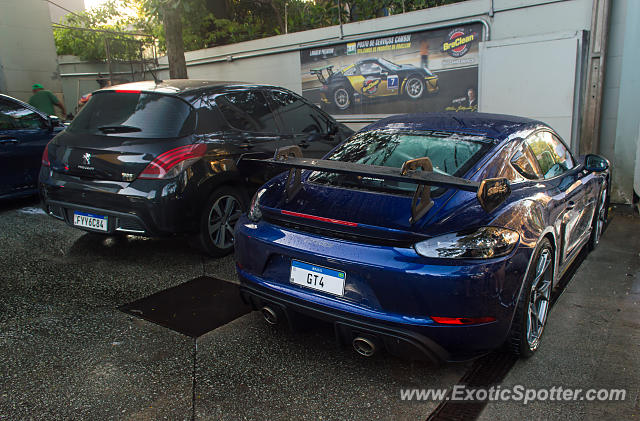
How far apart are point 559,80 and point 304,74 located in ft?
16.4

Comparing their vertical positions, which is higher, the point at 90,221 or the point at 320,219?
the point at 320,219

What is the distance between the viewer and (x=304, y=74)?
10.2 metres

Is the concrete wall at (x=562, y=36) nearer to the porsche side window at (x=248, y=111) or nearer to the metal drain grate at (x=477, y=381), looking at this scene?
the porsche side window at (x=248, y=111)

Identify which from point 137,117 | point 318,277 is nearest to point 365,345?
point 318,277

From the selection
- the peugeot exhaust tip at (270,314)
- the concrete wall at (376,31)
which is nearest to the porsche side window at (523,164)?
the peugeot exhaust tip at (270,314)

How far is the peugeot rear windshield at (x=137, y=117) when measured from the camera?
14.5ft

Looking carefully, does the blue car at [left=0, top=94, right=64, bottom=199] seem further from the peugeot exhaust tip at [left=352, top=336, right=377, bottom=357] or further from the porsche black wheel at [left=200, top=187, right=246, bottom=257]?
the peugeot exhaust tip at [left=352, top=336, right=377, bottom=357]

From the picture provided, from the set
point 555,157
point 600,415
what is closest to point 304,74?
point 555,157

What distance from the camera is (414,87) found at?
28.1ft

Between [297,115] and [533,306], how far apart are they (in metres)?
3.47

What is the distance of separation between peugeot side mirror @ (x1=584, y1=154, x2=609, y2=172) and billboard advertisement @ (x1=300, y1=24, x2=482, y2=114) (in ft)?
12.1

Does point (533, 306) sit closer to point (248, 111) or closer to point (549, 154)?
point (549, 154)

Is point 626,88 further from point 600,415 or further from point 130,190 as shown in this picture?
point 130,190

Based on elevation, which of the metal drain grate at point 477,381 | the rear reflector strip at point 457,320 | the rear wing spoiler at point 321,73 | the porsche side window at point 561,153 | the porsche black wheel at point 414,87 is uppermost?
the rear wing spoiler at point 321,73
